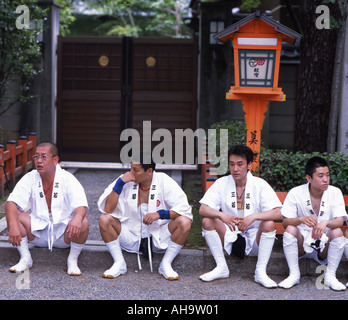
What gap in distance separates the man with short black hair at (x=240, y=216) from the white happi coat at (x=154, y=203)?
31cm

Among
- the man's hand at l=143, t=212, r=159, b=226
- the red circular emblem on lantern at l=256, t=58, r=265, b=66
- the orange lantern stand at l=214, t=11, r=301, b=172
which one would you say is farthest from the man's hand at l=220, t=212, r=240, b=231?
the red circular emblem on lantern at l=256, t=58, r=265, b=66

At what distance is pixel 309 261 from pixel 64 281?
256cm

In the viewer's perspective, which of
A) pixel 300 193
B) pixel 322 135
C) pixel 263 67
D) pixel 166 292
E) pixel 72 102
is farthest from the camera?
pixel 72 102

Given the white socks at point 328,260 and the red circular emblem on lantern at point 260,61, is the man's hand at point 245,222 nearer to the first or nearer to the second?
the white socks at point 328,260

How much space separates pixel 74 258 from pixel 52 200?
2.15 ft

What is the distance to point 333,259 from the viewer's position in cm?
548

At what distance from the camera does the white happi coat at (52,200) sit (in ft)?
19.2

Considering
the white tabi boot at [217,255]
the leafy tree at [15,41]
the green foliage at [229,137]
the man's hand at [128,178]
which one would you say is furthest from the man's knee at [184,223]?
the leafy tree at [15,41]

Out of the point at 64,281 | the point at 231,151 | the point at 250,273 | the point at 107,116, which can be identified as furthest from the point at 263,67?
the point at 107,116

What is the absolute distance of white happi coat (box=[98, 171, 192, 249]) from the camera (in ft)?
19.3

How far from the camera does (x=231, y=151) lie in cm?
574

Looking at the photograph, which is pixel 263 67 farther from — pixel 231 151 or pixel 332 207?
pixel 332 207

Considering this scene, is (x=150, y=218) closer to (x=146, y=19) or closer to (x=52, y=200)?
(x=52, y=200)

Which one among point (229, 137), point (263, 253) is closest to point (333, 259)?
point (263, 253)
